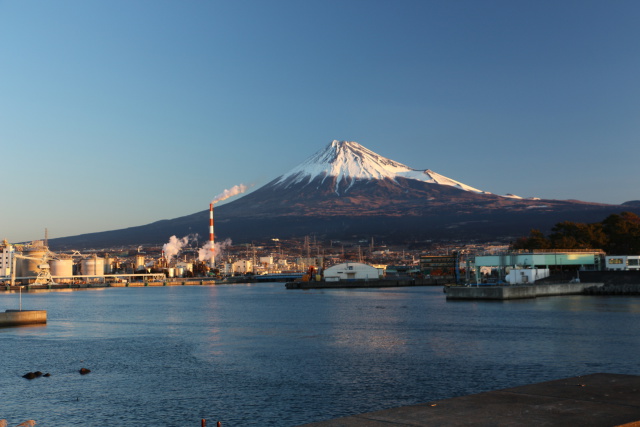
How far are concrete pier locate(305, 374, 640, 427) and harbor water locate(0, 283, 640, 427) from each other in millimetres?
6153

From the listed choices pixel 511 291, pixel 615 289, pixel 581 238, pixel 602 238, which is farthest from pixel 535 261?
pixel 581 238

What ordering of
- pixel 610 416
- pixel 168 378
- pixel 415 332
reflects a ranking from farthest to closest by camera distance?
pixel 415 332 < pixel 168 378 < pixel 610 416

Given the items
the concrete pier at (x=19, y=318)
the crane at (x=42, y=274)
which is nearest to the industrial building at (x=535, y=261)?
the concrete pier at (x=19, y=318)

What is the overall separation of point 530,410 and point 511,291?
73.7 meters

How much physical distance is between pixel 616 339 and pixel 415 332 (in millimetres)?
13133

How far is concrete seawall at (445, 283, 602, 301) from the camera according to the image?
85250 mm

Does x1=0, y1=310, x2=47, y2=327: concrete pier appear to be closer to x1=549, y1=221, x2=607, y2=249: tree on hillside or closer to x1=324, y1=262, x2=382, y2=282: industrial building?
x1=549, y1=221, x2=607, y2=249: tree on hillside

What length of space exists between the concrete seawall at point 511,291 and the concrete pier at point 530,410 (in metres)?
69.7

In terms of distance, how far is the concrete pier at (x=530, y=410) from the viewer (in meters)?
13.6

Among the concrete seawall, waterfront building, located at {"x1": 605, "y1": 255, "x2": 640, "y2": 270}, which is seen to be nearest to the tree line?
waterfront building, located at {"x1": 605, "y1": 255, "x2": 640, "y2": 270}

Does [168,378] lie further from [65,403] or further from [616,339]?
[616,339]

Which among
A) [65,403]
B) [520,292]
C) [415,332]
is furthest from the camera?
[520,292]

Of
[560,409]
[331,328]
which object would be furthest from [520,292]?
[560,409]

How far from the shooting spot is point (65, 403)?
929 inches
